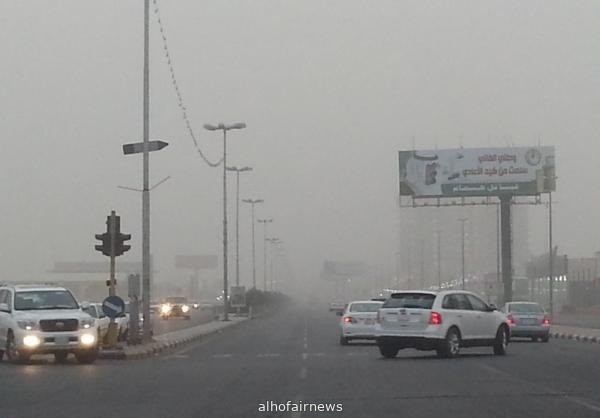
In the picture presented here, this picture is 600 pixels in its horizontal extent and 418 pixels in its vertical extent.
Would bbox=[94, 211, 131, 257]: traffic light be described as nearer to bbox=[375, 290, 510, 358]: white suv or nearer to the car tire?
the car tire

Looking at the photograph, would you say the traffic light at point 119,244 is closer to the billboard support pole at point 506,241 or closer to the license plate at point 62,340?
the license plate at point 62,340

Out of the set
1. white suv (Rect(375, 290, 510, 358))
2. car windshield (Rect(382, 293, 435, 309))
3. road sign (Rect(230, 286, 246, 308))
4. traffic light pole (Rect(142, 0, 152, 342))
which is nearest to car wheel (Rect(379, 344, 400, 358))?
white suv (Rect(375, 290, 510, 358))

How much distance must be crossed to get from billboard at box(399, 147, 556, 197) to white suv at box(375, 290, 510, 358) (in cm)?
4209

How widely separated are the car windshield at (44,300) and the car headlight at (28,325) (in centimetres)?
102

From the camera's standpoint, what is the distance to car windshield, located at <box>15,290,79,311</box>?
1238 inches

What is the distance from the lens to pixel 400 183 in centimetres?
→ 7344

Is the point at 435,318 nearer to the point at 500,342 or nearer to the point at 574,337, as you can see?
the point at 500,342

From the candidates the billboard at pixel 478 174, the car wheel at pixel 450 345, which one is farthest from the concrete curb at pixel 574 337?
the billboard at pixel 478 174

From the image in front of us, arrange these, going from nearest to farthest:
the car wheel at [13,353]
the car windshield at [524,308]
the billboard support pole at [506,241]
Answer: the car wheel at [13,353], the car windshield at [524,308], the billboard support pole at [506,241]

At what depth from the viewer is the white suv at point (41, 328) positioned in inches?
1187

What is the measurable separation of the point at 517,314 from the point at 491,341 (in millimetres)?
11814

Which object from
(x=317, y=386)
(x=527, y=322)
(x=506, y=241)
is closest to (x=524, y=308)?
(x=527, y=322)

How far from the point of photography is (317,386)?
21.0 metres

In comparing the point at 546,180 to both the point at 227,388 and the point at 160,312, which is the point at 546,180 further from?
the point at 227,388
